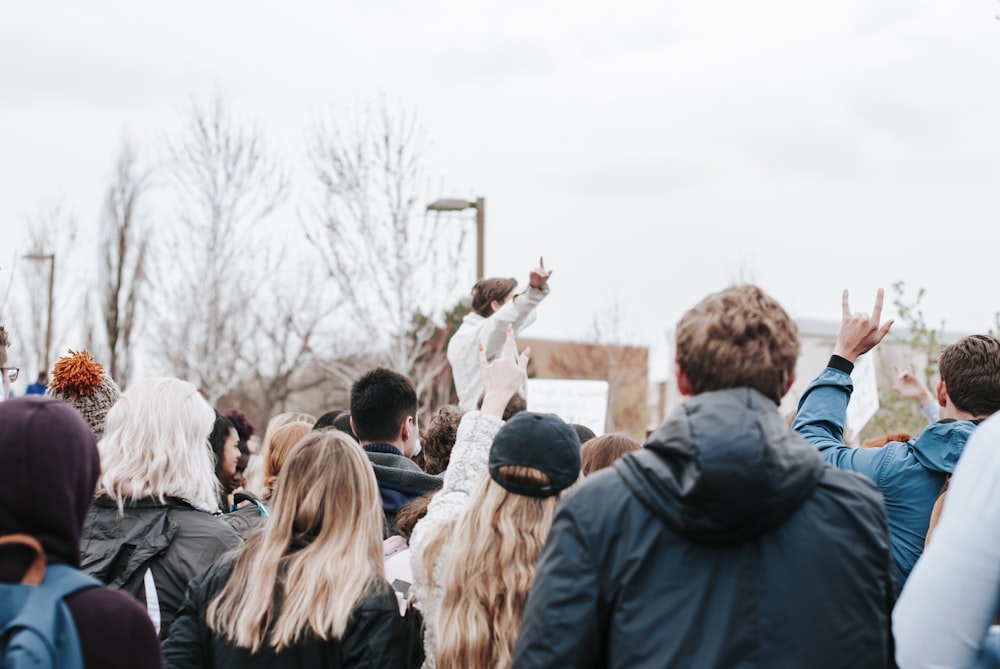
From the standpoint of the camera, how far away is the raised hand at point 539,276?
6.07m

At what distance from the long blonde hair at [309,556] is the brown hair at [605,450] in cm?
124

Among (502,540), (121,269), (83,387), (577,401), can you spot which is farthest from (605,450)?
(121,269)

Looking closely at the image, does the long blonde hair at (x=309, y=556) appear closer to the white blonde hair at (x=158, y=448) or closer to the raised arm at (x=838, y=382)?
the white blonde hair at (x=158, y=448)

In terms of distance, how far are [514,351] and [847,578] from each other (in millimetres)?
1950

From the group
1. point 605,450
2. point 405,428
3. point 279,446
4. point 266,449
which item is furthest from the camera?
point 266,449

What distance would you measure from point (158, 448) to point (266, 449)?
5.88 ft

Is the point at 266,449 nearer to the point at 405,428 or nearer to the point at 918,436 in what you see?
the point at 405,428

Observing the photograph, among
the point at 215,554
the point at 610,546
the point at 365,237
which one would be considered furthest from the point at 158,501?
the point at 365,237

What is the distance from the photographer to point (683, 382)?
2650 millimetres

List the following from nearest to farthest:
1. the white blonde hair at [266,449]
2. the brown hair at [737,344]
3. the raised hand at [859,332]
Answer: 1. the brown hair at [737,344]
2. the raised hand at [859,332]
3. the white blonde hair at [266,449]

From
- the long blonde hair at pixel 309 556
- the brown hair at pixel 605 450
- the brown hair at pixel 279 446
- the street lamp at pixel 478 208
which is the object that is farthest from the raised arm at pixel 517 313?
the street lamp at pixel 478 208

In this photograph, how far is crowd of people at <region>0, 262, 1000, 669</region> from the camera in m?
2.37

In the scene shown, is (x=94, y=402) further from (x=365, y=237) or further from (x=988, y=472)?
(x=365, y=237)

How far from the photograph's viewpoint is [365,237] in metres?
19.2
